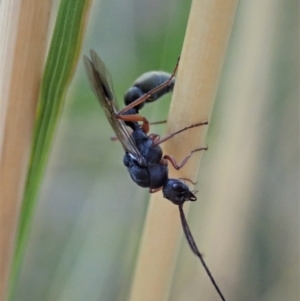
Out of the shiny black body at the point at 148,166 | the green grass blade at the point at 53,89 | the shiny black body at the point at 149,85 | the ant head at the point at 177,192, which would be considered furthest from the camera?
the shiny black body at the point at 149,85

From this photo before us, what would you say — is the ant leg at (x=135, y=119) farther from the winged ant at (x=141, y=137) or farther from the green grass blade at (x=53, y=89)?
the green grass blade at (x=53, y=89)

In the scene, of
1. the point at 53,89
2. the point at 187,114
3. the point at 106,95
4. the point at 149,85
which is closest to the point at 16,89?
the point at 53,89

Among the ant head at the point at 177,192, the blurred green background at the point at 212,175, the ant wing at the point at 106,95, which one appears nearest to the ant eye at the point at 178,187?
the ant head at the point at 177,192

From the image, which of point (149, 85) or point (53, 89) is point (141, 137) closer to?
point (149, 85)

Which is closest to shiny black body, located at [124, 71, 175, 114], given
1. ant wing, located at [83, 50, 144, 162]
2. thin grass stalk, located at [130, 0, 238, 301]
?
ant wing, located at [83, 50, 144, 162]

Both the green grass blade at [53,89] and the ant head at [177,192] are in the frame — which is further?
the ant head at [177,192]

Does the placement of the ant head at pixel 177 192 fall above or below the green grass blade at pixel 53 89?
below

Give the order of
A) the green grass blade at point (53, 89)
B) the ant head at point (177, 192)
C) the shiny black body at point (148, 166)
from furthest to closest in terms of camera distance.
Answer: the shiny black body at point (148, 166)
the ant head at point (177, 192)
the green grass blade at point (53, 89)
